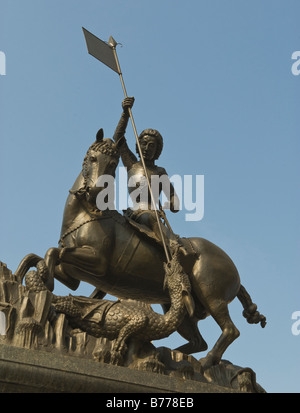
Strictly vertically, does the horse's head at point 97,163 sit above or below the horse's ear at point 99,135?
below

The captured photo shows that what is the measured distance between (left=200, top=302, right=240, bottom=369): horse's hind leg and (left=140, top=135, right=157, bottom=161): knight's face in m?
2.22

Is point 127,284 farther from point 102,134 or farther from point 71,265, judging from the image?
point 102,134

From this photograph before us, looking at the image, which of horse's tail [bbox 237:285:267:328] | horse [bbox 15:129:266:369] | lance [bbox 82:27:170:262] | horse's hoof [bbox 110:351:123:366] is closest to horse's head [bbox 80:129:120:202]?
horse [bbox 15:129:266:369]

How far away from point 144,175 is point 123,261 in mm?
1383

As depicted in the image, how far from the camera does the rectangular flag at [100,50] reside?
9.63 meters

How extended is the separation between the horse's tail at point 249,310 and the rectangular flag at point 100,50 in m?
3.44

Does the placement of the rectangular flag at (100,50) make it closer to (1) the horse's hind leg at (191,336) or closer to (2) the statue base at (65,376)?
(1) the horse's hind leg at (191,336)

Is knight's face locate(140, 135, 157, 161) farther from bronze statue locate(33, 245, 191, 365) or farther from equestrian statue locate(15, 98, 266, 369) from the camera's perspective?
bronze statue locate(33, 245, 191, 365)

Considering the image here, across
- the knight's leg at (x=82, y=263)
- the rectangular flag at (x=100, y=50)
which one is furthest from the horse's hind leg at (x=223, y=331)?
the rectangular flag at (x=100, y=50)

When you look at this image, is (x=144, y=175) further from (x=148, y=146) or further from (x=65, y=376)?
(x=65, y=376)

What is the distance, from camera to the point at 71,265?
348 inches

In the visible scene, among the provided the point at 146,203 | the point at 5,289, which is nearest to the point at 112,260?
the point at 146,203
